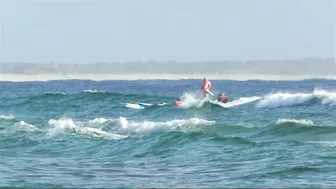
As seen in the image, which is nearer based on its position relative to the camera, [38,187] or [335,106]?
[38,187]

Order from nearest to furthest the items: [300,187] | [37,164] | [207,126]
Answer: [300,187]
[37,164]
[207,126]

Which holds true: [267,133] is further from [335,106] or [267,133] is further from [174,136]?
[335,106]

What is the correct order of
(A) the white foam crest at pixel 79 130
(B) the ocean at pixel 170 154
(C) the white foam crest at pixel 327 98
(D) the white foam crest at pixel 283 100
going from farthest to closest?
(D) the white foam crest at pixel 283 100 < (C) the white foam crest at pixel 327 98 < (A) the white foam crest at pixel 79 130 < (B) the ocean at pixel 170 154

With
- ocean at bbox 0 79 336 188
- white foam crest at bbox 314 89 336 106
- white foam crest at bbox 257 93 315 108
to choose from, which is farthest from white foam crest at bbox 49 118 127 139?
white foam crest at bbox 314 89 336 106

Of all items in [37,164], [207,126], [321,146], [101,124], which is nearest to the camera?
[37,164]

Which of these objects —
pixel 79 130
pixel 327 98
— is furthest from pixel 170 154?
pixel 327 98

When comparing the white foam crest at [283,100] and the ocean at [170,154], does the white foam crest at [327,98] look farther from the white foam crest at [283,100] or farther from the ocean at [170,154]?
the ocean at [170,154]

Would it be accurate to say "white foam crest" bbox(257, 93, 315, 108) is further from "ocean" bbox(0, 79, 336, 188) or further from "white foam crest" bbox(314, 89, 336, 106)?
"ocean" bbox(0, 79, 336, 188)

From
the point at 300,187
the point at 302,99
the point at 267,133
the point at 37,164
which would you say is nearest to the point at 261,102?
the point at 302,99

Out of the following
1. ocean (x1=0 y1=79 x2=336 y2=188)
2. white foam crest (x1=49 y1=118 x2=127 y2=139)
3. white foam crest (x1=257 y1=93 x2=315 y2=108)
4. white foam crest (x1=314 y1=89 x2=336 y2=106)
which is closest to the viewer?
ocean (x1=0 y1=79 x2=336 y2=188)

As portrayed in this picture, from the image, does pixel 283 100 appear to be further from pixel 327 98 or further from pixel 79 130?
pixel 79 130

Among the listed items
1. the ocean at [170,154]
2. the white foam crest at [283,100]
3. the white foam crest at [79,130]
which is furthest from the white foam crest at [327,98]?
the white foam crest at [79,130]

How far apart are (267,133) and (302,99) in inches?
808

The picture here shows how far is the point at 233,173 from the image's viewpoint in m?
17.4
